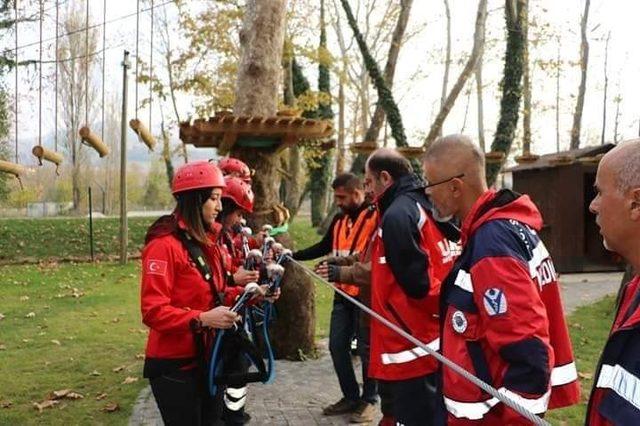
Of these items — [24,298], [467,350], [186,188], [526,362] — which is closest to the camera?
[526,362]

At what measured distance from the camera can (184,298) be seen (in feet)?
11.7

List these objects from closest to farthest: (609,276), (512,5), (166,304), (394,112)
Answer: (166,304)
(609,276)
(512,5)
(394,112)

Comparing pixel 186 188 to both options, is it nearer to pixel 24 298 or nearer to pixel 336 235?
pixel 336 235

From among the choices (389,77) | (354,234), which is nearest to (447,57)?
(389,77)

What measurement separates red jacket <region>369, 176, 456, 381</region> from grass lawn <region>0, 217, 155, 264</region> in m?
18.4

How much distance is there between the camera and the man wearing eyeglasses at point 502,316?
232 cm

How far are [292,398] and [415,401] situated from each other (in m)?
2.90

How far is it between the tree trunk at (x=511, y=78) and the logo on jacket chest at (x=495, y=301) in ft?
65.7

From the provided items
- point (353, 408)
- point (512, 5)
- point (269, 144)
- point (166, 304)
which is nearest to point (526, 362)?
point (166, 304)

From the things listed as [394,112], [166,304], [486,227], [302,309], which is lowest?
[302,309]

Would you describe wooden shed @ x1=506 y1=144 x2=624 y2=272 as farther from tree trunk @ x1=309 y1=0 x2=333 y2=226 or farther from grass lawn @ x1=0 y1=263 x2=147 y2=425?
tree trunk @ x1=309 y1=0 x2=333 y2=226

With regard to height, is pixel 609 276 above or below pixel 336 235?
below

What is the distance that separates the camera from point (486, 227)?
99.4 inches

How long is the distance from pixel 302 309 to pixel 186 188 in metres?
4.24
